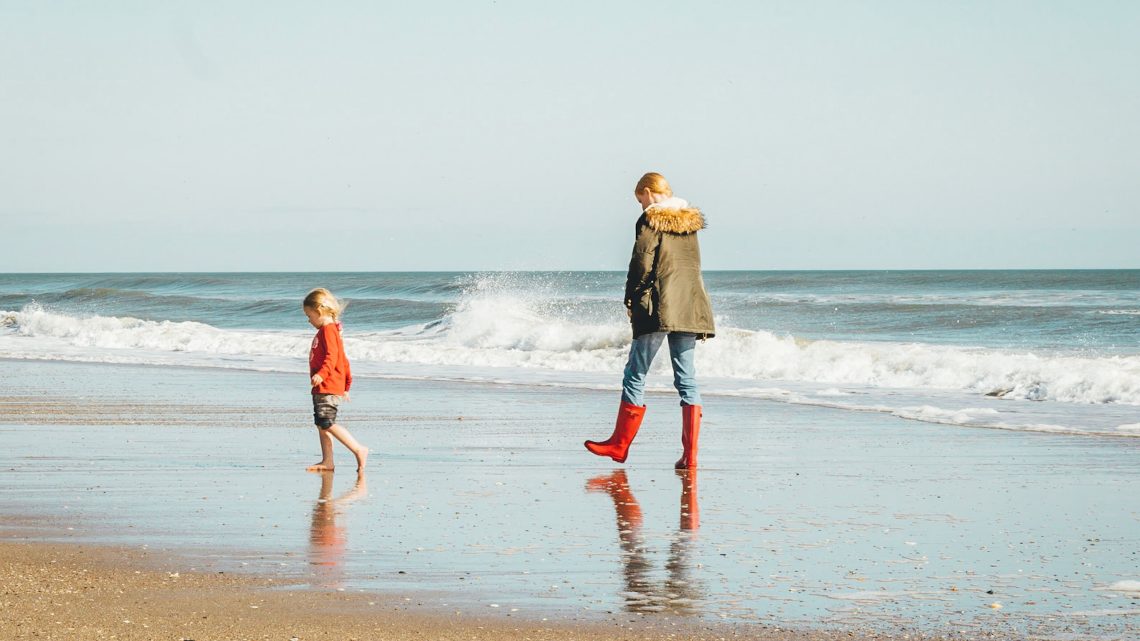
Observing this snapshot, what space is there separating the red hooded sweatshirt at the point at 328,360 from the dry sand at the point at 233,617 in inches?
114

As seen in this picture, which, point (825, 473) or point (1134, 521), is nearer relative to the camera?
point (1134, 521)

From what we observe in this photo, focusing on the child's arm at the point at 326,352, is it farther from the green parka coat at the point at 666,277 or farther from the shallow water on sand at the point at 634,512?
the green parka coat at the point at 666,277

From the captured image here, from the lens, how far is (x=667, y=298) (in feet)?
23.3

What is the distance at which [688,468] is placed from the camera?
714 cm

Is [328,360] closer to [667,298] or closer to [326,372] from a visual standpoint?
[326,372]

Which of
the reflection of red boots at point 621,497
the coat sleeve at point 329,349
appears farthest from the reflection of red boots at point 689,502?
the coat sleeve at point 329,349

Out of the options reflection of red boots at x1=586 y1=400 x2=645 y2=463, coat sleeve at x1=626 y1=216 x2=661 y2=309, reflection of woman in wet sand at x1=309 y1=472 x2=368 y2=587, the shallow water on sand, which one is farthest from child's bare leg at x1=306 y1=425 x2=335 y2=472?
coat sleeve at x1=626 y1=216 x2=661 y2=309

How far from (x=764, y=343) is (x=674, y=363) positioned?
9.39m

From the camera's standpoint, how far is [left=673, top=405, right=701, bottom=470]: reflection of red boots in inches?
282

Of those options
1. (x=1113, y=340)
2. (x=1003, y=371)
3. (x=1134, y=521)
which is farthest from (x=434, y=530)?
(x=1113, y=340)

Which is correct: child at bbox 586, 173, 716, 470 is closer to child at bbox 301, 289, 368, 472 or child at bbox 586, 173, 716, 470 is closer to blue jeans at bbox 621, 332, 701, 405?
blue jeans at bbox 621, 332, 701, 405

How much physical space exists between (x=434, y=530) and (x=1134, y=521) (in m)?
3.15

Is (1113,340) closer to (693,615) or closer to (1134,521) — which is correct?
(1134,521)

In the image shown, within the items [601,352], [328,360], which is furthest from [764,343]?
[328,360]
